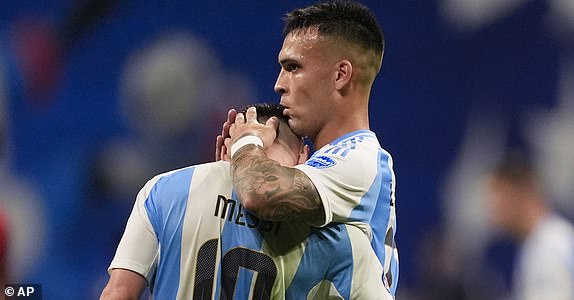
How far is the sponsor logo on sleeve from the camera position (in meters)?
1.97

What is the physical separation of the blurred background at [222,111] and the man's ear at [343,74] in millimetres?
2057

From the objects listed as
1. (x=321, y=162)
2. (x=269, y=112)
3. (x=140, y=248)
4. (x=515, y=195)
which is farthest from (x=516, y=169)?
(x=140, y=248)

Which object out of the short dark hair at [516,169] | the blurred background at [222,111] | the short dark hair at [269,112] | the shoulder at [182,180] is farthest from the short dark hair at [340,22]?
the short dark hair at [516,169]

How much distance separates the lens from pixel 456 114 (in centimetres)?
452

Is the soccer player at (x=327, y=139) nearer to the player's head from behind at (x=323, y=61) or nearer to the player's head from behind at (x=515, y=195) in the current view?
the player's head from behind at (x=323, y=61)

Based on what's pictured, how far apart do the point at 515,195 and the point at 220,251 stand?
2.60 metres

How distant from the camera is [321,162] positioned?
1994mm

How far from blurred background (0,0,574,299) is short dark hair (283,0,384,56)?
2009 mm

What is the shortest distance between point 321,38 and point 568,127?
2.69 metres

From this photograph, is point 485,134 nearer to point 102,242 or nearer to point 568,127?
point 568,127

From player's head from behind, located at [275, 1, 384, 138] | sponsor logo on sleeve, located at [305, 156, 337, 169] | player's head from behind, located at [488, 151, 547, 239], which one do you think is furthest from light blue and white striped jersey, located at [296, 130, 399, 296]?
player's head from behind, located at [488, 151, 547, 239]

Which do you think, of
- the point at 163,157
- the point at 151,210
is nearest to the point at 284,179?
the point at 151,210

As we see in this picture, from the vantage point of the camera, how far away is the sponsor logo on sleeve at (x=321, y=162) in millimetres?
1973

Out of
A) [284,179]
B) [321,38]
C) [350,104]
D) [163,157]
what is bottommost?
[163,157]
